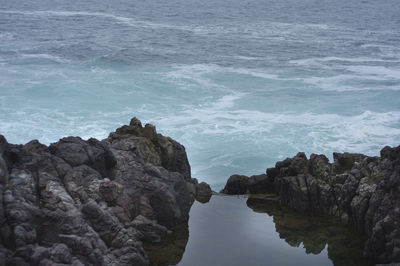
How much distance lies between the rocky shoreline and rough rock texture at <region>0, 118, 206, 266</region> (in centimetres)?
394

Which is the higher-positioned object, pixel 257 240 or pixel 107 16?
pixel 107 16

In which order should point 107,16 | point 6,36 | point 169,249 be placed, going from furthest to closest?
point 107,16 < point 6,36 < point 169,249

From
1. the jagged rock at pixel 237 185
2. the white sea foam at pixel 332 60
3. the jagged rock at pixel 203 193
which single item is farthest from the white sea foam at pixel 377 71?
the jagged rock at pixel 203 193

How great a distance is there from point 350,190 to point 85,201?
9834mm

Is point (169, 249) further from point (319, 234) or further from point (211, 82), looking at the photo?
point (211, 82)

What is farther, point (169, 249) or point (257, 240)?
point (257, 240)

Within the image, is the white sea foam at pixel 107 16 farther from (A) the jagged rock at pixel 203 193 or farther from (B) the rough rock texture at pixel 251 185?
(A) the jagged rock at pixel 203 193

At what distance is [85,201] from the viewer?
18.1m

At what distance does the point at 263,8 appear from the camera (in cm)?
9831

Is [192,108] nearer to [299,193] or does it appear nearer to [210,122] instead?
[210,122]

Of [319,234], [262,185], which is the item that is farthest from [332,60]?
[319,234]

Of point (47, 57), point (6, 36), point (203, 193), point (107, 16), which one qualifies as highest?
point (107, 16)

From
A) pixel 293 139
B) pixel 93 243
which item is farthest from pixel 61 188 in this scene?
pixel 293 139

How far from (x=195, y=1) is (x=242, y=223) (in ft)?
290
